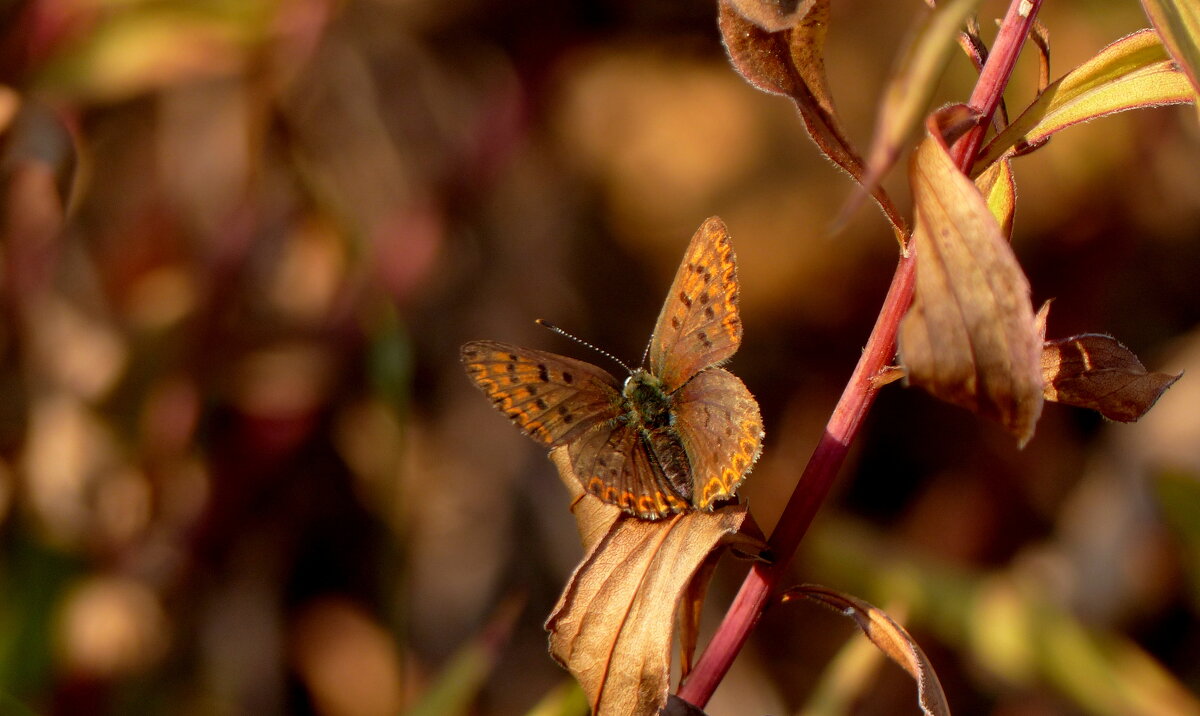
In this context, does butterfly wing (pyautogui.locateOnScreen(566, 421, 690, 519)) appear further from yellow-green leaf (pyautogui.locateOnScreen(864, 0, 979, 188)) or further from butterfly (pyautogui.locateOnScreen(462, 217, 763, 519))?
yellow-green leaf (pyautogui.locateOnScreen(864, 0, 979, 188))

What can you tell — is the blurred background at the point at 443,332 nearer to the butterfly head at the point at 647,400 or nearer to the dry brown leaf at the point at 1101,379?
the butterfly head at the point at 647,400

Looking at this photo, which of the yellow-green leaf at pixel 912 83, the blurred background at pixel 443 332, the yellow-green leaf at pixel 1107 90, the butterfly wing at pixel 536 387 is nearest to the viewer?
the yellow-green leaf at pixel 912 83

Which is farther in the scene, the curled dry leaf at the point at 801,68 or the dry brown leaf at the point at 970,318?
the curled dry leaf at the point at 801,68

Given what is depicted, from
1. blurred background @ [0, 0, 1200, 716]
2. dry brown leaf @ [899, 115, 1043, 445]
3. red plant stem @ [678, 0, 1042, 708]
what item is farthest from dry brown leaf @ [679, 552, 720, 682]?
blurred background @ [0, 0, 1200, 716]

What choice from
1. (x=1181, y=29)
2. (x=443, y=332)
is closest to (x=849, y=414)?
(x=1181, y=29)

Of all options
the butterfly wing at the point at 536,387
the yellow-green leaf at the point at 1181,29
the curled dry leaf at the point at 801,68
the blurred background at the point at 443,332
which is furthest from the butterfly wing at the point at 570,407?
the blurred background at the point at 443,332

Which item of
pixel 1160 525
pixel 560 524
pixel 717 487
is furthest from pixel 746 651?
pixel 717 487

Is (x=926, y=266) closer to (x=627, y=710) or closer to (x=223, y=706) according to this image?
(x=627, y=710)
